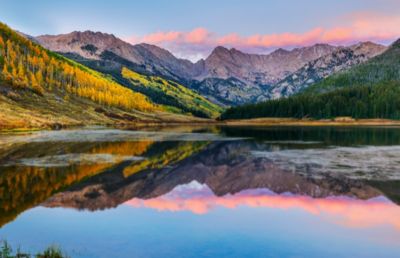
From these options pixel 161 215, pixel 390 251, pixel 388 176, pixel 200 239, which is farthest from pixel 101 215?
pixel 388 176

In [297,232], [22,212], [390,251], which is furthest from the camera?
[22,212]

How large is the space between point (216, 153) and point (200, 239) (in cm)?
4936

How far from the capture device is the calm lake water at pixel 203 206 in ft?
74.1

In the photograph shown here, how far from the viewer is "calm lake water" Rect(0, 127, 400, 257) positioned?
2259 centimetres

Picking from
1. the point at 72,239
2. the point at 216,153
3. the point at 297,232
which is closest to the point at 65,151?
the point at 216,153

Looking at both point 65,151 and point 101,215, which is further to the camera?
point 65,151

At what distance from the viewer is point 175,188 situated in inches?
1660

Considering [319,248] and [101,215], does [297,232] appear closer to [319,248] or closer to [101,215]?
[319,248]

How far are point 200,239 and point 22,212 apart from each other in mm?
15269

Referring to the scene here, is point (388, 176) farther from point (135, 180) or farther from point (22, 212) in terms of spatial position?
point (22, 212)

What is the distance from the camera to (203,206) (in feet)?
112

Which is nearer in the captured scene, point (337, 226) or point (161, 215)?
point (337, 226)

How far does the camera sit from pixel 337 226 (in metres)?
26.9

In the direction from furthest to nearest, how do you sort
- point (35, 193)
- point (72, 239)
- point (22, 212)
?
point (35, 193), point (22, 212), point (72, 239)
